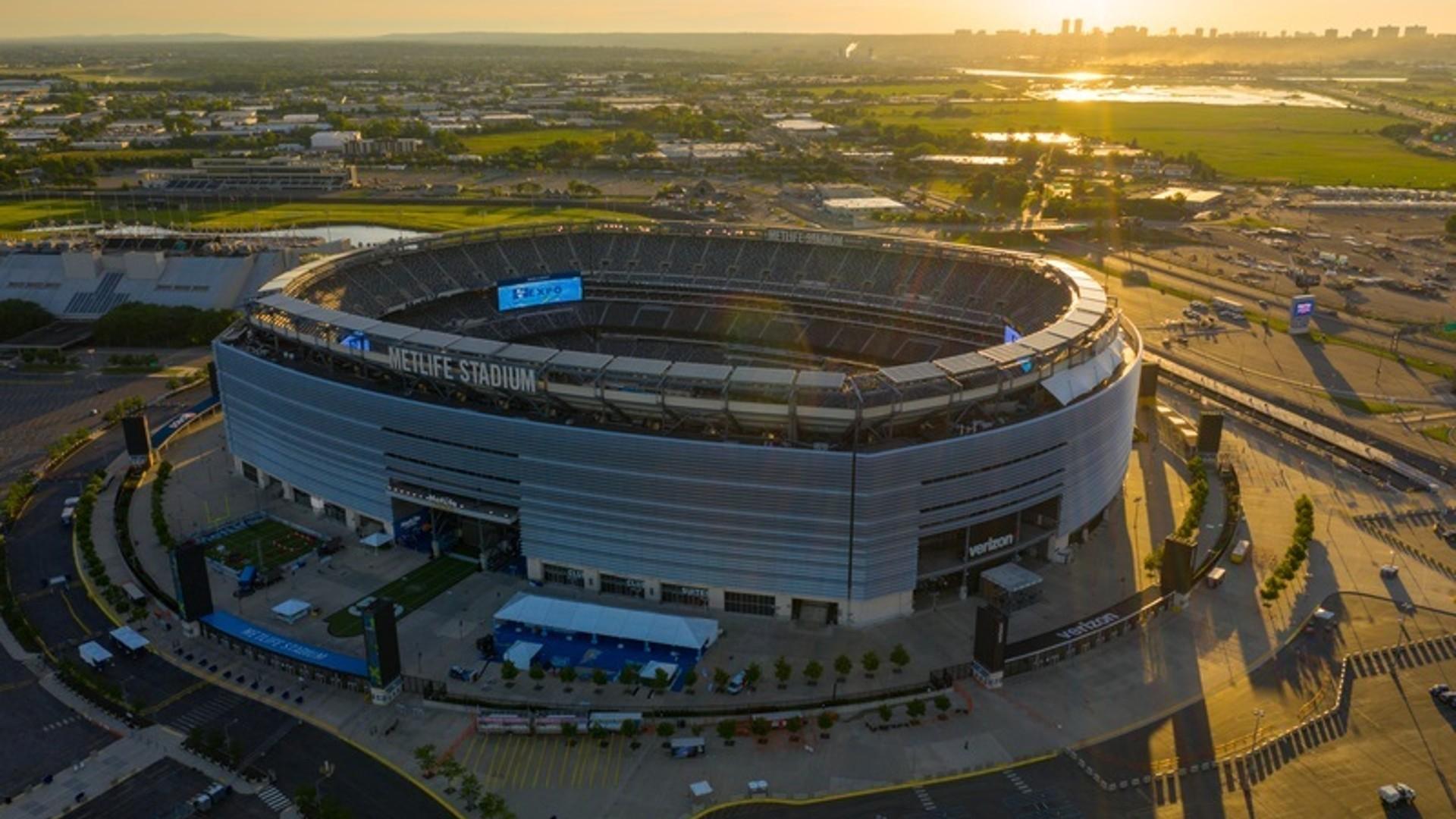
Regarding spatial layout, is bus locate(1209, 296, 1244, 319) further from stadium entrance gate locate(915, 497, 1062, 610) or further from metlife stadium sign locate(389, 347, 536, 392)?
metlife stadium sign locate(389, 347, 536, 392)

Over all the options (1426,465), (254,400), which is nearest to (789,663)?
(254,400)

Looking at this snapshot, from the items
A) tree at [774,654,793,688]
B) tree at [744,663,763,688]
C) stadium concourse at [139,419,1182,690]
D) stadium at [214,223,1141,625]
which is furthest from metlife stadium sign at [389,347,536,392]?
tree at [774,654,793,688]

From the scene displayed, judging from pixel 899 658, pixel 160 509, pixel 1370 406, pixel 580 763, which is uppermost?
pixel 160 509

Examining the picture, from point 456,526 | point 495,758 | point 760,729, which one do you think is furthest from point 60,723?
point 760,729

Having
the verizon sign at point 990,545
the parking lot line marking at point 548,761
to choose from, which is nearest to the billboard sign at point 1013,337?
the verizon sign at point 990,545

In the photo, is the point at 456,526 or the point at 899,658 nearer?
the point at 899,658

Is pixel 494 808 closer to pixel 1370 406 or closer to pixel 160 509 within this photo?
pixel 160 509

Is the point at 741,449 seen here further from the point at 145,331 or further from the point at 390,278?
the point at 145,331
